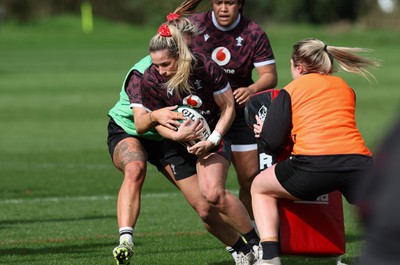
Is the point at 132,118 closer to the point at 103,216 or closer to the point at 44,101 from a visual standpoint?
the point at 103,216

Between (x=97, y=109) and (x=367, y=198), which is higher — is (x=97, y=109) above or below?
below

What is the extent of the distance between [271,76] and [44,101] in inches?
743

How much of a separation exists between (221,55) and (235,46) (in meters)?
0.14

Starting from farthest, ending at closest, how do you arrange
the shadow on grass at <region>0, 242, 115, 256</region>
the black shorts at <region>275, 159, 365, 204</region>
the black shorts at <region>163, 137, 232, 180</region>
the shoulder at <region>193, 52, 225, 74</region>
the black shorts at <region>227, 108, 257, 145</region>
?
1. the black shorts at <region>227, 108, 257, 145</region>
2. the shadow on grass at <region>0, 242, 115, 256</region>
3. the black shorts at <region>163, 137, 232, 180</region>
4. the shoulder at <region>193, 52, 225, 74</region>
5. the black shorts at <region>275, 159, 365, 204</region>

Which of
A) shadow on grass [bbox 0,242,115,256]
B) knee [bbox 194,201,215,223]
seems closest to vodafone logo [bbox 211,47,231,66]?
knee [bbox 194,201,215,223]

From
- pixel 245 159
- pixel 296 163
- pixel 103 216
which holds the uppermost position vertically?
pixel 296 163

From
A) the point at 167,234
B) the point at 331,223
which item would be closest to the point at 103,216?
the point at 167,234

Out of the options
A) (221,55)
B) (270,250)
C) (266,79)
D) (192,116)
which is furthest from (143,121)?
(266,79)

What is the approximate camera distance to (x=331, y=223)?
242 inches

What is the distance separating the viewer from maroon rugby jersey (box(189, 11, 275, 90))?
768cm

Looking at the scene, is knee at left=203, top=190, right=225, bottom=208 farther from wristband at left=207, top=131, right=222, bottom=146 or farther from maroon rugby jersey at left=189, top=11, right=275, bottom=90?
maroon rugby jersey at left=189, top=11, right=275, bottom=90

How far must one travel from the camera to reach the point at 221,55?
7.67m

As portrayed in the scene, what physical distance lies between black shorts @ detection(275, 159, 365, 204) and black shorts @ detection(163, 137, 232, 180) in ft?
2.67

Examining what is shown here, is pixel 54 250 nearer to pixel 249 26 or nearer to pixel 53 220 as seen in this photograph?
pixel 53 220
